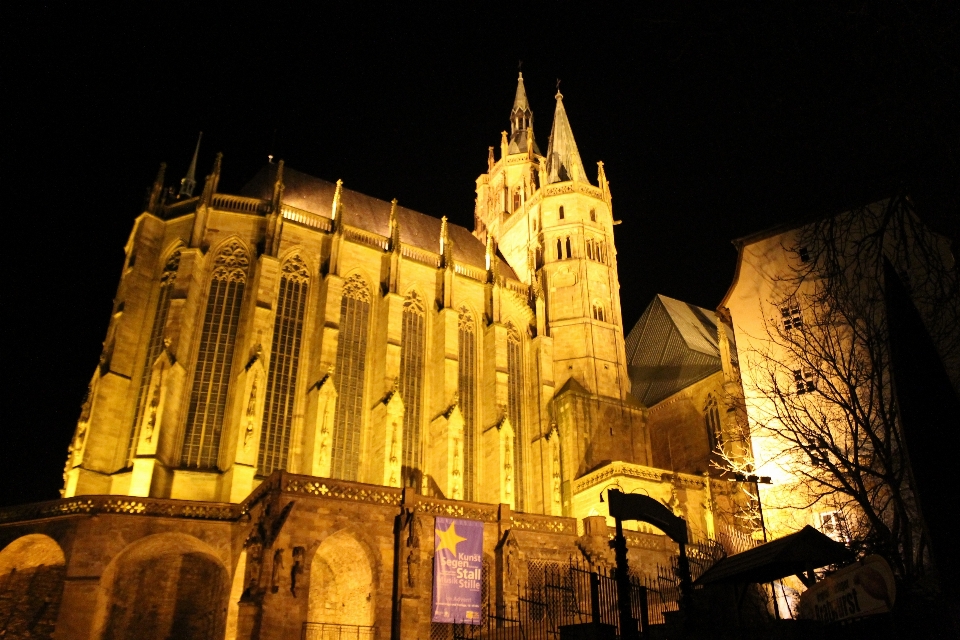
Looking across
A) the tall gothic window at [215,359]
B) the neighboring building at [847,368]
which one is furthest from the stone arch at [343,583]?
the neighboring building at [847,368]

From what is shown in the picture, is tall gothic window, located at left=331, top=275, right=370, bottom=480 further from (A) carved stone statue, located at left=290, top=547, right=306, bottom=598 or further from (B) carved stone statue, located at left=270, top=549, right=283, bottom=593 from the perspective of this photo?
(B) carved stone statue, located at left=270, top=549, right=283, bottom=593

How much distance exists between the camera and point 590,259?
3853 cm

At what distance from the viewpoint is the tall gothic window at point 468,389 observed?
3064 cm

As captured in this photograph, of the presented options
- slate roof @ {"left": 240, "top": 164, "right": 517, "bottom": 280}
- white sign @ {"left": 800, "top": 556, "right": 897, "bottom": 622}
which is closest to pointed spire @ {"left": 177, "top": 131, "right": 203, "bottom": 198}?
slate roof @ {"left": 240, "top": 164, "right": 517, "bottom": 280}

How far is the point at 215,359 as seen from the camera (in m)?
27.4

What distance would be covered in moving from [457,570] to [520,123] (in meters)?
Result: 39.9

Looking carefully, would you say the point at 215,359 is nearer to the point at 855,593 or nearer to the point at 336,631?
the point at 336,631

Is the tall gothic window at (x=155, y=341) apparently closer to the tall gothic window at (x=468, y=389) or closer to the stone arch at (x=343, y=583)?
the stone arch at (x=343, y=583)

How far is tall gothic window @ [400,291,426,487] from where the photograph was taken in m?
29.2

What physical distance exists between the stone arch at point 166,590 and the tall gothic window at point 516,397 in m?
13.6

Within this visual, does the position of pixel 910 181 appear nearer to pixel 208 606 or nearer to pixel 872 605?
pixel 872 605

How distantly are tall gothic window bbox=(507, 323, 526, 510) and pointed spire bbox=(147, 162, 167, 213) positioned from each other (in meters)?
16.2

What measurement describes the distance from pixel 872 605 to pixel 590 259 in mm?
32098

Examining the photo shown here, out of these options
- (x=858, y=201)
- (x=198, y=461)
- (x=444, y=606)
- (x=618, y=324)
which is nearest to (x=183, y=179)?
(x=198, y=461)
